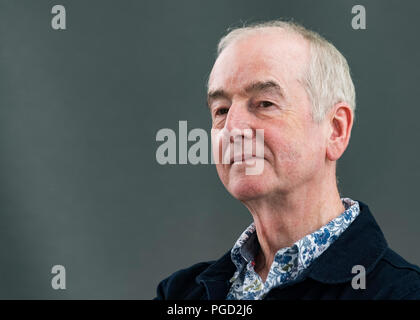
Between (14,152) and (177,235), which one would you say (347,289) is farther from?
(14,152)

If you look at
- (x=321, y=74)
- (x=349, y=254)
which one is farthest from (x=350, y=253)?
(x=321, y=74)

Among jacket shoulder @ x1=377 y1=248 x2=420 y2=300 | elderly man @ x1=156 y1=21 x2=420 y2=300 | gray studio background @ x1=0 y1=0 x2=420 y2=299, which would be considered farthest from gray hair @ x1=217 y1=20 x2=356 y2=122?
gray studio background @ x1=0 y1=0 x2=420 y2=299

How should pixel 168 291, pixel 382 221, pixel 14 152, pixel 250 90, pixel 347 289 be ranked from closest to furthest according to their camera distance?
1. pixel 347 289
2. pixel 250 90
3. pixel 168 291
4. pixel 382 221
5. pixel 14 152

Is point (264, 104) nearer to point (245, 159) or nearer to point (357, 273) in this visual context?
point (245, 159)

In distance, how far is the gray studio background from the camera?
276 centimetres

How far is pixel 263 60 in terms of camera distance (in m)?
1.64

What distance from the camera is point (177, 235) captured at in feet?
9.49

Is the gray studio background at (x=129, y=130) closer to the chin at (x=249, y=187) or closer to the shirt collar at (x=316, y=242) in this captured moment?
the shirt collar at (x=316, y=242)

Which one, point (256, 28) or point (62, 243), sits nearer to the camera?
point (256, 28)

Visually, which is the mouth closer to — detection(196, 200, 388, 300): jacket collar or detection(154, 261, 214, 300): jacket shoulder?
detection(196, 200, 388, 300): jacket collar

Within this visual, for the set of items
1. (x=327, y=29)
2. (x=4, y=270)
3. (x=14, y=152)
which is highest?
(x=327, y=29)

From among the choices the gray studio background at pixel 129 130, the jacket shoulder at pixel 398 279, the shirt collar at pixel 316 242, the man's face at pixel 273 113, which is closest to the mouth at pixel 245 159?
the man's face at pixel 273 113

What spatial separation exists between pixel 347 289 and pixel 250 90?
552 millimetres
